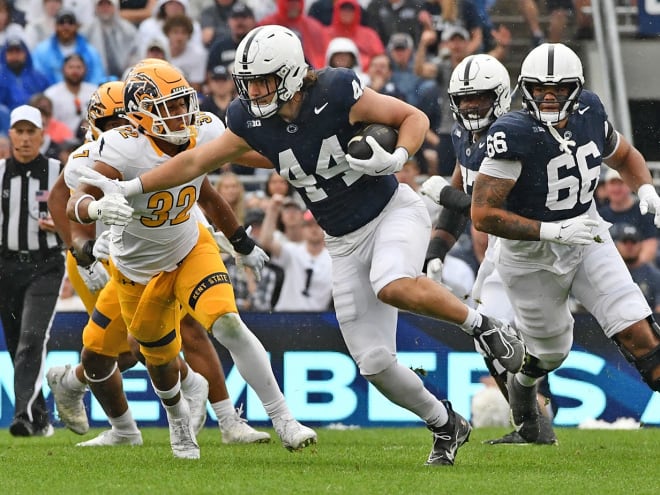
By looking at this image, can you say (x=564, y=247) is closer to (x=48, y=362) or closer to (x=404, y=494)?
(x=404, y=494)

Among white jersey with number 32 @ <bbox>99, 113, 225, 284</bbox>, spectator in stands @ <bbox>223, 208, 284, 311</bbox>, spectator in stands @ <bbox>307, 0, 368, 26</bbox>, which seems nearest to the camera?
white jersey with number 32 @ <bbox>99, 113, 225, 284</bbox>

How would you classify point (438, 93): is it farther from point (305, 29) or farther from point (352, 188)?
point (352, 188)

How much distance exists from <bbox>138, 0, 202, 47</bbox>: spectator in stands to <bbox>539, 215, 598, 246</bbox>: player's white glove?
300 inches

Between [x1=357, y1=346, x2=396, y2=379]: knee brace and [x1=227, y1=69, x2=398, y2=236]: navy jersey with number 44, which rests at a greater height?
[x1=227, y1=69, x2=398, y2=236]: navy jersey with number 44

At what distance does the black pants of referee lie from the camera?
8.73 metres

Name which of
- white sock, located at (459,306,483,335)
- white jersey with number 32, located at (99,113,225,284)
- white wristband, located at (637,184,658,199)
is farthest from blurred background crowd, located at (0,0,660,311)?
white sock, located at (459,306,483,335)

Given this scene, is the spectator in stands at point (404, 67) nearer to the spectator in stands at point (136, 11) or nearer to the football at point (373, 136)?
the spectator in stands at point (136, 11)

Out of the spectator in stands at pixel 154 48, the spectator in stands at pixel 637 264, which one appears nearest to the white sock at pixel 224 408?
the spectator in stands at pixel 637 264

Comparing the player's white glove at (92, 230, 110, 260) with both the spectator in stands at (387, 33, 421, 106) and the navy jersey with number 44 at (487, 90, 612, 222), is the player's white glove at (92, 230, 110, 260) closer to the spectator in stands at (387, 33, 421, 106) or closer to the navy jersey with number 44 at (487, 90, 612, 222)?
the navy jersey with number 44 at (487, 90, 612, 222)

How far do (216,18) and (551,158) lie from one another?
25.2 feet

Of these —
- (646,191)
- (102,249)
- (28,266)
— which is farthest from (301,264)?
(646,191)

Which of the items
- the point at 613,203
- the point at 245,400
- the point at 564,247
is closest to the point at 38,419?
the point at 245,400

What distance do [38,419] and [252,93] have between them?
371 centimetres

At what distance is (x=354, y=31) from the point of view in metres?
13.2
